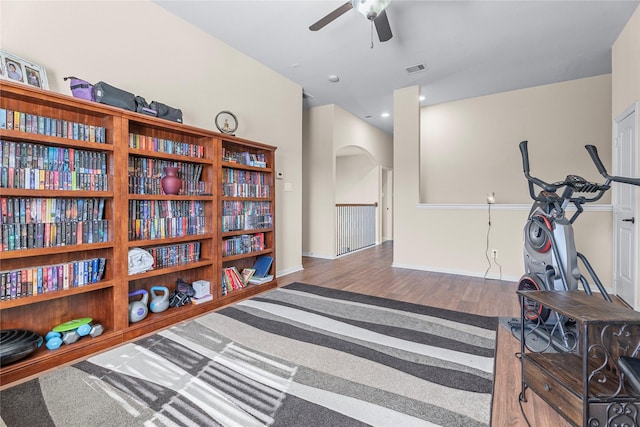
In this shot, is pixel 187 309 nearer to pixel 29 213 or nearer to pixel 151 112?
pixel 29 213

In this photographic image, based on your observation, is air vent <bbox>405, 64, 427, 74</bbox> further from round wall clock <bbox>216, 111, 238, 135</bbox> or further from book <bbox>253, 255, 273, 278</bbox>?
book <bbox>253, 255, 273, 278</bbox>

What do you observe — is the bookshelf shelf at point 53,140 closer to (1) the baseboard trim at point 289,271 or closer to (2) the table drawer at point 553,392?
(1) the baseboard trim at point 289,271

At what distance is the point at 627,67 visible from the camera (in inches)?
117

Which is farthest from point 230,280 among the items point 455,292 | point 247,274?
point 455,292

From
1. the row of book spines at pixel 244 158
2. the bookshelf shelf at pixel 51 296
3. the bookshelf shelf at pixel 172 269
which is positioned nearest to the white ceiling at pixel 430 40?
the row of book spines at pixel 244 158

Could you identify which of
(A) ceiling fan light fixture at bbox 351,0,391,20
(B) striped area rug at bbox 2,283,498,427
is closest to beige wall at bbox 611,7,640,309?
(B) striped area rug at bbox 2,283,498,427

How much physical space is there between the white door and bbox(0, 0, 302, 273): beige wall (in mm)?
3867

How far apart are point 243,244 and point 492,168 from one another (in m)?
4.57

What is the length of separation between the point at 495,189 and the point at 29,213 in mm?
6028

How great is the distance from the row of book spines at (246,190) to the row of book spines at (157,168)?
0.34 meters

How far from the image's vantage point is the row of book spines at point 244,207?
311 centimetres

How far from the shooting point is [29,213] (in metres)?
1.83

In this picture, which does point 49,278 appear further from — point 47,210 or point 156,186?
point 156,186

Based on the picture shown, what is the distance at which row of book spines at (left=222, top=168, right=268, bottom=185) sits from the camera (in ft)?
10.2
